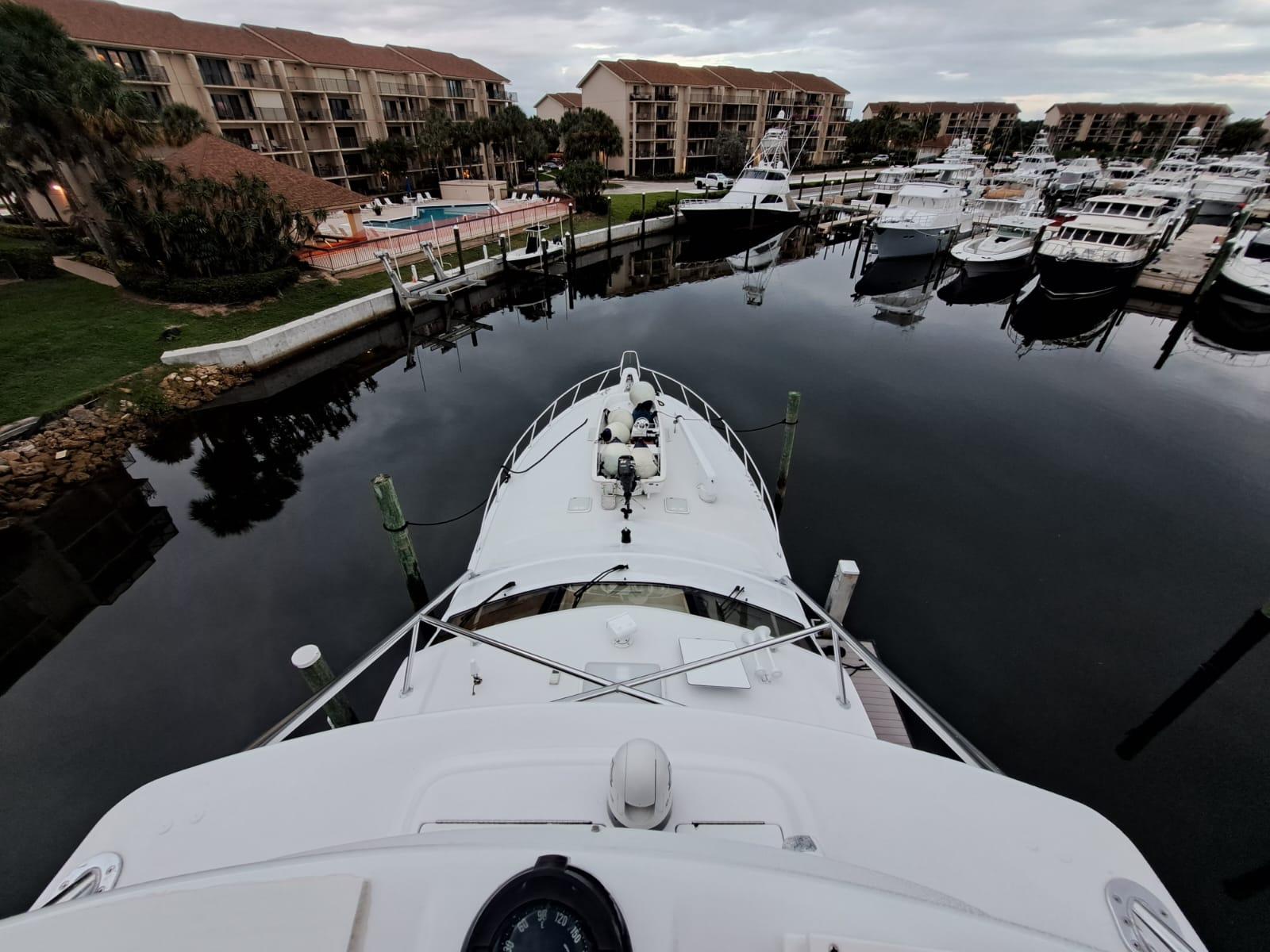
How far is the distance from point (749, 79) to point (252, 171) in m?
59.8

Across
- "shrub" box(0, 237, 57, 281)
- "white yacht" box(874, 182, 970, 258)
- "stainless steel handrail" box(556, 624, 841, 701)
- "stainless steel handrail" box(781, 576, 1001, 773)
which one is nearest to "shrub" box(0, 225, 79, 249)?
"shrub" box(0, 237, 57, 281)

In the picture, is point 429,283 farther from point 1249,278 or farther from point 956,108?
point 956,108

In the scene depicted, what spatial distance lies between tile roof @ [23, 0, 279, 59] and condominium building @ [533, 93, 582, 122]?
152ft

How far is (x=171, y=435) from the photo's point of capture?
52.7 ft

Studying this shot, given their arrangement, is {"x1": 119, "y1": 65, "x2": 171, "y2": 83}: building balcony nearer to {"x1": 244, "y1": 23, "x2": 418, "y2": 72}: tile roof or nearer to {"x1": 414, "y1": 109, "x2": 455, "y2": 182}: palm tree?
{"x1": 244, "y1": 23, "x2": 418, "y2": 72}: tile roof

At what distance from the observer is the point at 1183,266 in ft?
101

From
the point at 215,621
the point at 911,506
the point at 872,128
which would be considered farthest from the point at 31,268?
the point at 872,128

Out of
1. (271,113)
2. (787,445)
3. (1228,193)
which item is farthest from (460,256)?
(1228,193)

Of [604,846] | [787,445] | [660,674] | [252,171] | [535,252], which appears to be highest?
[252,171]

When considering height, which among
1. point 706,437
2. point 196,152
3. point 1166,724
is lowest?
point 1166,724

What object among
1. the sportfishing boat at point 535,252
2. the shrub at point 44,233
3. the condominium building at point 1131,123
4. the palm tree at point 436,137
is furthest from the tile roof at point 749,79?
the condominium building at point 1131,123

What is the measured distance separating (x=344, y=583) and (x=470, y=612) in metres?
6.34

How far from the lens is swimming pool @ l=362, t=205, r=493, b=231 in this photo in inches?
1432

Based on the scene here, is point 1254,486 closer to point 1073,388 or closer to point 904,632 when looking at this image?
point 1073,388
